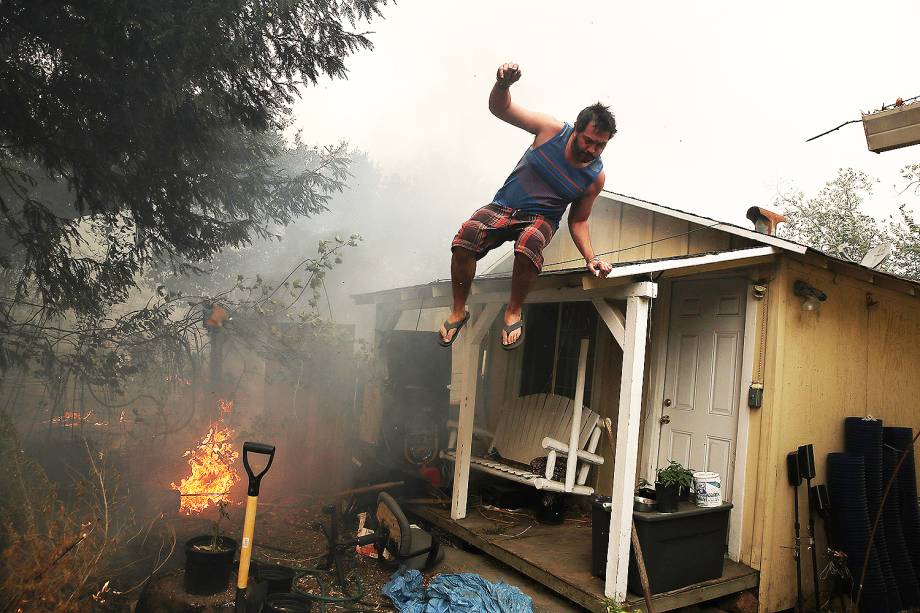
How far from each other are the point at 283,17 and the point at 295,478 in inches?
247

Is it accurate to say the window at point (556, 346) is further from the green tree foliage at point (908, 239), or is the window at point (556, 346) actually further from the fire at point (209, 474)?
the green tree foliage at point (908, 239)

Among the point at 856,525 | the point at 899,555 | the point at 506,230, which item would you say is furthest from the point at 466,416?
the point at 899,555

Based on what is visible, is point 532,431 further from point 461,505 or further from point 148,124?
point 148,124

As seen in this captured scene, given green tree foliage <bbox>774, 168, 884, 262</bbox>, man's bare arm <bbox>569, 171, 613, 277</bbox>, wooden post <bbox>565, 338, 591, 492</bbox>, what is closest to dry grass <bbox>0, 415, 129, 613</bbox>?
man's bare arm <bbox>569, 171, 613, 277</bbox>

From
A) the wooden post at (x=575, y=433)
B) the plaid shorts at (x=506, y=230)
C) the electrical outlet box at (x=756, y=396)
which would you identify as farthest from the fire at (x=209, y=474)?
the electrical outlet box at (x=756, y=396)

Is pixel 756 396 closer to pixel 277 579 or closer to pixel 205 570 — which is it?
pixel 277 579

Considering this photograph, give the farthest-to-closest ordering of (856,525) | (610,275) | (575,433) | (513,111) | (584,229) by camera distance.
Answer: (575,433) → (856,525) → (610,275) → (584,229) → (513,111)

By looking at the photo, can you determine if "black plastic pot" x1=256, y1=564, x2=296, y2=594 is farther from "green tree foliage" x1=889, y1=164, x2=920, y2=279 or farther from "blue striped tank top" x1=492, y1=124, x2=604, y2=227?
"green tree foliage" x1=889, y1=164, x2=920, y2=279

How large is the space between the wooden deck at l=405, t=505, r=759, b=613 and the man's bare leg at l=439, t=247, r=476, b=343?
2553mm

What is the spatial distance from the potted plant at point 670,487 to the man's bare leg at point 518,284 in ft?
7.13

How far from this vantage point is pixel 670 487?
4699 mm

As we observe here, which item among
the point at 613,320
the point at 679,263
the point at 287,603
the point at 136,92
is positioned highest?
the point at 136,92

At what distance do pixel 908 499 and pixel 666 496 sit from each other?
3128 mm

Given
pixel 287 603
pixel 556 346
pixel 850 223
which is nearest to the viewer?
pixel 287 603
